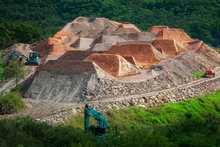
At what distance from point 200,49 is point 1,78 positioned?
27.9 metres

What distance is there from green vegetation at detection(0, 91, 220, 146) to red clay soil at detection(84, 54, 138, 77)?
6.56m

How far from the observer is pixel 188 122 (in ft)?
66.9

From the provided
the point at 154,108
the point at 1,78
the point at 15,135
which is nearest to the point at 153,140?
the point at 15,135

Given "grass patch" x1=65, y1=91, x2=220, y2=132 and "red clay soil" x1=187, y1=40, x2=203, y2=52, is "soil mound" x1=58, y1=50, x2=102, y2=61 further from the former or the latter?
"grass patch" x1=65, y1=91, x2=220, y2=132

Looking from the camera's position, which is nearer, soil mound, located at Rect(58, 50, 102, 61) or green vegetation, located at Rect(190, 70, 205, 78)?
green vegetation, located at Rect(190, 70, 205, 78)

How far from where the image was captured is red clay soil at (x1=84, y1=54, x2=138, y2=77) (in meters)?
32.3

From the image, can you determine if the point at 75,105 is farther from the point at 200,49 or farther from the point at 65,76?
the point at 200,49

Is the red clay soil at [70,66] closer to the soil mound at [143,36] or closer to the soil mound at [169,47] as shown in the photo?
the soil mound at [169,47]

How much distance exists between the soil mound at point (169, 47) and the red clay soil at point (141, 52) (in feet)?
12.8

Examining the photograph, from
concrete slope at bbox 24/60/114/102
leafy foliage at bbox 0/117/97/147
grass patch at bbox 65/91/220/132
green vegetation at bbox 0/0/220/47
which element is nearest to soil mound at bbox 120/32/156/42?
grass patch at bbox 65/91/220/132

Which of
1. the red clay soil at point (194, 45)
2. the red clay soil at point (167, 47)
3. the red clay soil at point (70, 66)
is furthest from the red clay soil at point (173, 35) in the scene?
the red clay soil at point (70, 66)

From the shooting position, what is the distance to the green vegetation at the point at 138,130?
1386cm

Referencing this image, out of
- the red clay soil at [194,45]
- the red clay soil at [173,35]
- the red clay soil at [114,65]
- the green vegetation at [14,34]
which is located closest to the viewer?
the red clay soil at [114,65]

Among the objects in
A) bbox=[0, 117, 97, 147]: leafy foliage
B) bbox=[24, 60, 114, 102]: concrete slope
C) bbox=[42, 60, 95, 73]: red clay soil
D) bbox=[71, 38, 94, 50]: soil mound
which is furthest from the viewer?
bbox=[71, 38, 94, 50]: soil mound
